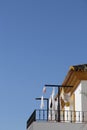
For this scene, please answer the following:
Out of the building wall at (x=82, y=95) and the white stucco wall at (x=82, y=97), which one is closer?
the white stucco wall at (x=82, y=97)

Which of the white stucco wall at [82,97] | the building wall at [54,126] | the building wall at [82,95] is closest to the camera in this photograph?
the building wall at [54,126]

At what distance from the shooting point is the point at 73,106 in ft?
74.7

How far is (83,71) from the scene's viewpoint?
67.9 feet

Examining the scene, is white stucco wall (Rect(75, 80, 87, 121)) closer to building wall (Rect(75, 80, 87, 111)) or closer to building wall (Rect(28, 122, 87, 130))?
building wall (Rect(75, 80, 87, 111))

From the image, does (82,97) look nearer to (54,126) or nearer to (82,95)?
(82,95)

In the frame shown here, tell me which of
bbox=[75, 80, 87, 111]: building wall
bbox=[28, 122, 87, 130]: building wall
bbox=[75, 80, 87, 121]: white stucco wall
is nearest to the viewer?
bbox=[28, 122, 87, 130]: building wall

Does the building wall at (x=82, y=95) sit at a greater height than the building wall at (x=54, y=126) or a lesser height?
greater

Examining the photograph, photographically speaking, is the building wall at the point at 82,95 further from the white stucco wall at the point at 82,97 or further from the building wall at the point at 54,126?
the building wall at the point at 54,126

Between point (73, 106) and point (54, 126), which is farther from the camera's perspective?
point (73, 106)

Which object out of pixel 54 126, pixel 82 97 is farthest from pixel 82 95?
pixel 54 126

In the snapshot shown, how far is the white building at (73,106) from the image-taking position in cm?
1823

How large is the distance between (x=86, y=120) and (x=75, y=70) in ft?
8.83

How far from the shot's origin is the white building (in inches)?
718

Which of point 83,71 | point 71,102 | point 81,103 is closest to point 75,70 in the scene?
point 83,71
